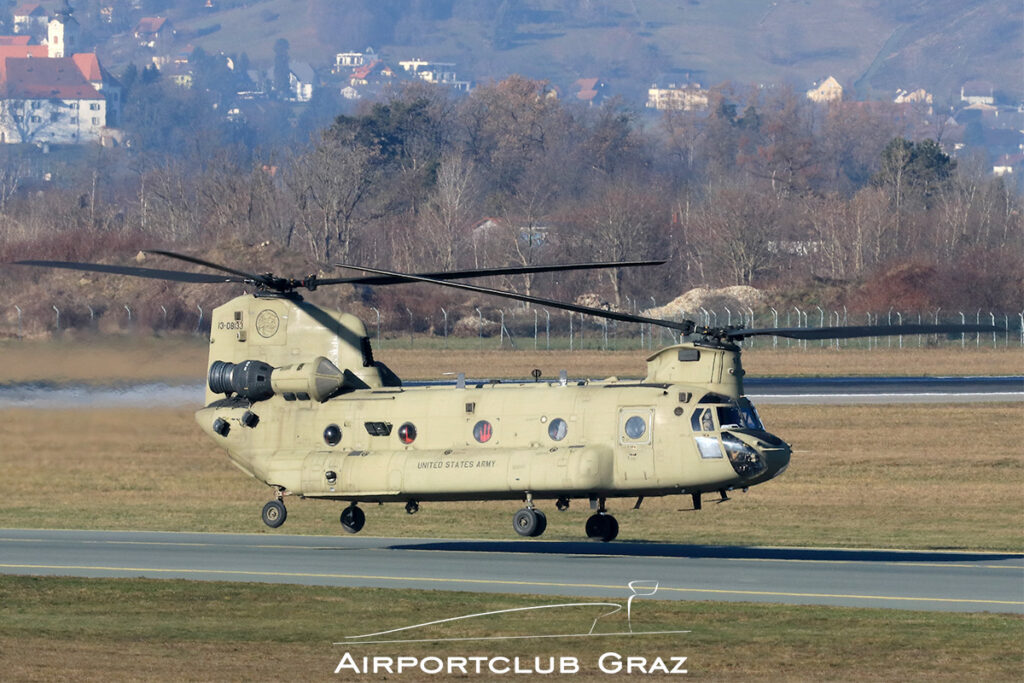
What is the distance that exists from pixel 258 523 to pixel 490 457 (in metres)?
12.3

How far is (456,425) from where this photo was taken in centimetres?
3394

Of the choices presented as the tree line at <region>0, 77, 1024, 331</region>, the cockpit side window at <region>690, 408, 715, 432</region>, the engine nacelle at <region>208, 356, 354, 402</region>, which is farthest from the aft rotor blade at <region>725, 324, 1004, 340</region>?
the tree line at <region>0, 77, 1024, 331</region>

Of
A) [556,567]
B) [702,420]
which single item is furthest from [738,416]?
[556,567]

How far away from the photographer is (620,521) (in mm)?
44000

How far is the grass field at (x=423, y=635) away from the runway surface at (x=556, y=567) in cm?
130

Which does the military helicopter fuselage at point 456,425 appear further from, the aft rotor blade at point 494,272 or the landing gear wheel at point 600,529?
the aft rotor blade at point 494,272

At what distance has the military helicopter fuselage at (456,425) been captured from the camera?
106ft

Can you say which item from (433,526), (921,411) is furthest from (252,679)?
(921,411)

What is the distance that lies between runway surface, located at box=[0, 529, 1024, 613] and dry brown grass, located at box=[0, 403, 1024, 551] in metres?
2.59

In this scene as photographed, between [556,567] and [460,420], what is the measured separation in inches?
145

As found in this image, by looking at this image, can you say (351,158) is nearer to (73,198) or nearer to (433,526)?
(73,198)

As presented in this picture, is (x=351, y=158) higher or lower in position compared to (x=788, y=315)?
higher

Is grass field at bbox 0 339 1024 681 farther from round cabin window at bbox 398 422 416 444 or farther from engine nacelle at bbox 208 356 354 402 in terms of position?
round cabin window at bbox 398 422 416 444

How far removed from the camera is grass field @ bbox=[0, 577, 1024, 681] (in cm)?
2419
